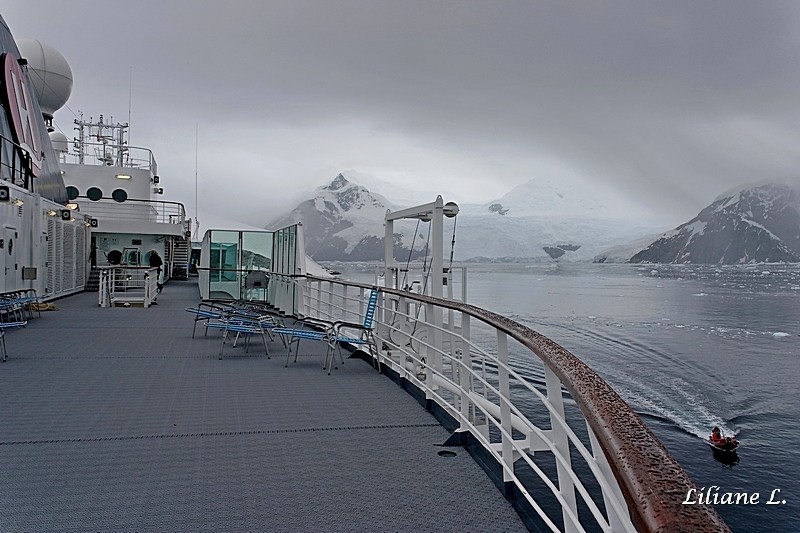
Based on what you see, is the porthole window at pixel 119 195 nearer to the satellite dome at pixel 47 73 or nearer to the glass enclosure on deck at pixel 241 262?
the satellite dome at pixel 47 73

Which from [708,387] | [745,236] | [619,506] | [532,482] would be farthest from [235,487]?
[745,236]

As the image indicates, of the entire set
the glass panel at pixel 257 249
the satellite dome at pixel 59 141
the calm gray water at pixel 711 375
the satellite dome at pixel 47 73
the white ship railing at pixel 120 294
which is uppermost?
the satellite dome at pixel 47 73

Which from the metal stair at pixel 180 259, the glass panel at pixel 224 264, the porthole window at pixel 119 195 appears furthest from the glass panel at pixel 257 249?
the metal stair at pixel 180 259

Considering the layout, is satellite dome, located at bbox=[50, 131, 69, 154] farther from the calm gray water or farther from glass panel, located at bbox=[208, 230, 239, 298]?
the calm gray water

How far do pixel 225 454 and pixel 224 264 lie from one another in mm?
9058

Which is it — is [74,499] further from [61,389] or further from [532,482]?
[532,482]

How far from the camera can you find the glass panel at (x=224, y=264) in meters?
11.2

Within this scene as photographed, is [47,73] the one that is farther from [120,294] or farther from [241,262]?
[241,262]

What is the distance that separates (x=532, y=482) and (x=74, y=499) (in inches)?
286

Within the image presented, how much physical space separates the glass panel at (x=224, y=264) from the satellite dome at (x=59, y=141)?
42.7 feet

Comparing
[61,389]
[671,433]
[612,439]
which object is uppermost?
[612,439]

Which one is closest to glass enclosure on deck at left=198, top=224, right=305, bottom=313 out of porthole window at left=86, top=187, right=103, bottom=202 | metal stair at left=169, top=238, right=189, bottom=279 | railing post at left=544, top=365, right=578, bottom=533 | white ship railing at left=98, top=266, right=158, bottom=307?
white ship railing at left=98, top=266, right=158, bottom=307

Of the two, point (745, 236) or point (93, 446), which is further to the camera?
point (745, 236)

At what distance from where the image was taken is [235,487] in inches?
91.4
